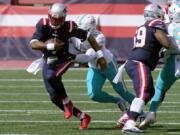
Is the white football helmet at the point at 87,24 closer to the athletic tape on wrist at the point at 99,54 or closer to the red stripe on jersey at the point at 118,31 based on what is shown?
the athletic tape on wrist at the point at 99,54

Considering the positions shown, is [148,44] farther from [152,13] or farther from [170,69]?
[170,69]

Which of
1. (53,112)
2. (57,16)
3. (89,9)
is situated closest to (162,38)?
(57,16)

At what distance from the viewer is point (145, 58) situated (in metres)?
8.86

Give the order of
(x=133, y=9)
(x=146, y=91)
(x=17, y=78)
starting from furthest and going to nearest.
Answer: (x=133, y=9)
(x=17, y=78)
(x=146, y=91)

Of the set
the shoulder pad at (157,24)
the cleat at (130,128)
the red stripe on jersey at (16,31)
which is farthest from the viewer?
the red stripe on jersey at (16,31)

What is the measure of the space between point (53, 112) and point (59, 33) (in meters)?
1.83

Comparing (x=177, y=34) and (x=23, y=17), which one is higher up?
(x=177, y=34)

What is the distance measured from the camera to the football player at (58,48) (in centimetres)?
902

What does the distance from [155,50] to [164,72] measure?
0.50 metres

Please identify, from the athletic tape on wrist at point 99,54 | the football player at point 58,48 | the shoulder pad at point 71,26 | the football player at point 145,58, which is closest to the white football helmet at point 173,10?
the football player at point 145,58

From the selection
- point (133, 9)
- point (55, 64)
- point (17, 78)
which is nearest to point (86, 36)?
point (55, 64)

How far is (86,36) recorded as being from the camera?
9.17 metres

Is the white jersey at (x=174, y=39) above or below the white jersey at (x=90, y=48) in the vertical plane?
above

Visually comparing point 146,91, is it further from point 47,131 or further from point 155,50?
point 47,131
